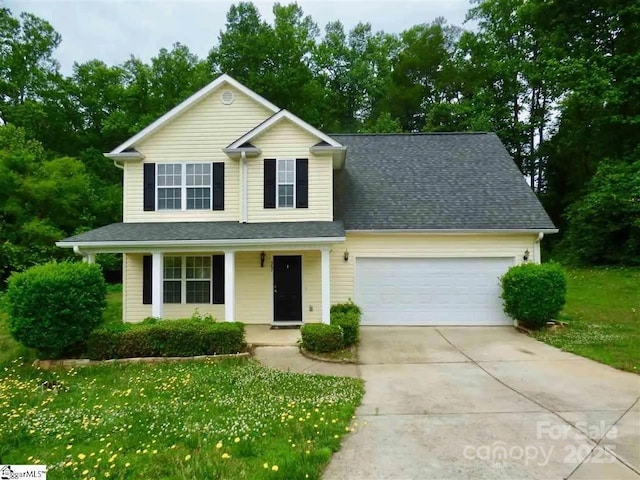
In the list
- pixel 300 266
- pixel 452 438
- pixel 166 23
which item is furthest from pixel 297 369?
pixel 166 23

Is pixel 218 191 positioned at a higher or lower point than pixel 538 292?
higher

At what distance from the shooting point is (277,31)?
3000 cm

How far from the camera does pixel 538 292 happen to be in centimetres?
1005

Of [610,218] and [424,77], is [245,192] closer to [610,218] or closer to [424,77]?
[610,218]

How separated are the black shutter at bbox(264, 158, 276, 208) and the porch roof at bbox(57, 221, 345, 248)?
672 mm

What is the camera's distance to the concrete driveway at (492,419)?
392 cm

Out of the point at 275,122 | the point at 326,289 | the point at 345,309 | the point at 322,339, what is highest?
the point at 275,122

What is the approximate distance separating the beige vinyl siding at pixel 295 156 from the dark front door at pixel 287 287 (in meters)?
1.24

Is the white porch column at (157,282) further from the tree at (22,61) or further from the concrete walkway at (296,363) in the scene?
the tree at (22,61)

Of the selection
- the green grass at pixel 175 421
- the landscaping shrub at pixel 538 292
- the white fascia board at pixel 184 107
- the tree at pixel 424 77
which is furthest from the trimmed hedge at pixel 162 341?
the tree at pixel 424 77

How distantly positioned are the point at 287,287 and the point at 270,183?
3084 mm

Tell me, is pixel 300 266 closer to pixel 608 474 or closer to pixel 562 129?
pixel 608 474

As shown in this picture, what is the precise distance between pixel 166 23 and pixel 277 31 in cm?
806

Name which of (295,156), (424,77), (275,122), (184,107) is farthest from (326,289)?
(424,77)
